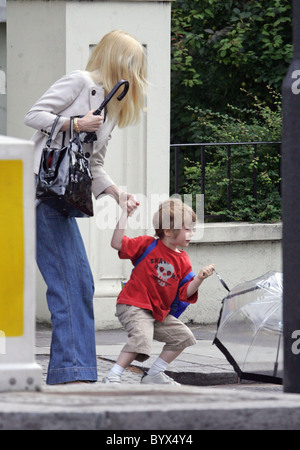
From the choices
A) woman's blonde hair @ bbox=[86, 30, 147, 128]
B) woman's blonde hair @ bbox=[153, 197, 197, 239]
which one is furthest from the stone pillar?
woman's blonde hair @ bbox=[86, 30, 147, 128]

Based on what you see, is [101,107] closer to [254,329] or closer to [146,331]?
[146,331]

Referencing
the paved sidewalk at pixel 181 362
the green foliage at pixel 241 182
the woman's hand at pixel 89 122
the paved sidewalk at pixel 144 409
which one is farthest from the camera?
the green foliage at pixel 241 182

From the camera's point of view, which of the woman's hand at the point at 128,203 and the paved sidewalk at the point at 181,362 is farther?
the paved sidewalk at the point at 181,362

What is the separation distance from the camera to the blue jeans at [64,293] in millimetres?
5723

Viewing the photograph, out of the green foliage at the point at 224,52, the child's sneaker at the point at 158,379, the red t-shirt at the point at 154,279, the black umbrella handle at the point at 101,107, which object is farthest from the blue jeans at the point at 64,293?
the green foliage at the point at 224,52

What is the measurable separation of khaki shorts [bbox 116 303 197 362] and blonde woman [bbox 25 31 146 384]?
1.64 ft

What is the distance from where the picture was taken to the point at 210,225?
9461 mm

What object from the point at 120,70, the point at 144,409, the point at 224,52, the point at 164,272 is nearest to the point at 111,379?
the point at 164,272

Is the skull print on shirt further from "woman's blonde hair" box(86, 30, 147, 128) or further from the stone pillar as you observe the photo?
the stone pillar

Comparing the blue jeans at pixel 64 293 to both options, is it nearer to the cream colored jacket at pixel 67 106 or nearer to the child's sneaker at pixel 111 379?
the cream colored jacket at pixel 67 106

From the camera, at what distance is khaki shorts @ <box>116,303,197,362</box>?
20.7ft

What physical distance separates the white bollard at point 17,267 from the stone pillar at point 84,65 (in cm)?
477

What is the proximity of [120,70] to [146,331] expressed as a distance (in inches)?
57.7

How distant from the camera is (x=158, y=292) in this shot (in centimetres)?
643
